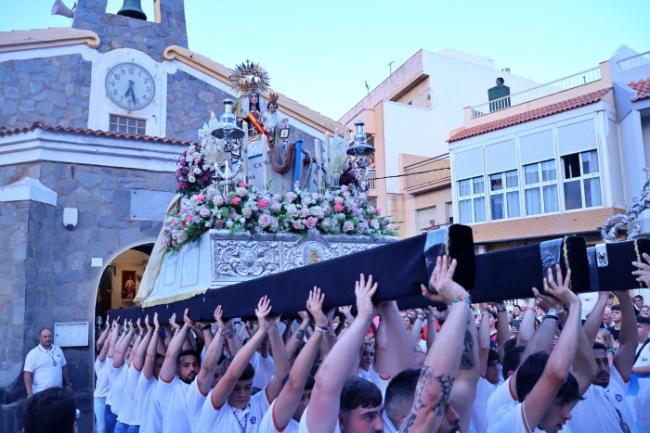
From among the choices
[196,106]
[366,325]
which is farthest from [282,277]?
[196,106]

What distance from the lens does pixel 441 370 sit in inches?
86.9

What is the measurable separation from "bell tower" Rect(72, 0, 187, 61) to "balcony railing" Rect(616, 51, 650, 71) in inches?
545

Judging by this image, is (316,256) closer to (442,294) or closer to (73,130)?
(442,294)

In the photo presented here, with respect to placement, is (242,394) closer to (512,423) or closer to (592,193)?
(512,423)

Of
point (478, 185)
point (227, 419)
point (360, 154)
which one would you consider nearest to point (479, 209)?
point (478, 185)

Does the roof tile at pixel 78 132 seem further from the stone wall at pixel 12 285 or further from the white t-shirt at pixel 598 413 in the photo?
the white t-shirt at pixel 598 413

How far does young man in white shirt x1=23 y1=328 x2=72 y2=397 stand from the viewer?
9531 millimetres

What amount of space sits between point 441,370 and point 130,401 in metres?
4.72

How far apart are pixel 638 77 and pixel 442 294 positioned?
66.3 feet

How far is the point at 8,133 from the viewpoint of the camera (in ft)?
36.6

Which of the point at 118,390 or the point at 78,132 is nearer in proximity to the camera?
the point at 118,390

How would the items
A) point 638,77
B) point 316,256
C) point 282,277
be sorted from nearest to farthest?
point 282,277 < point 316,256 < point 638,77

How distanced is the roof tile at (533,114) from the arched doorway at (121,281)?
1283 centimetres

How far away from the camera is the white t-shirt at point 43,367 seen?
955 cm
